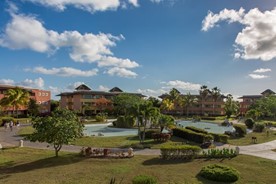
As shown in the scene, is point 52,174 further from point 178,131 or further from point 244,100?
point 244,100

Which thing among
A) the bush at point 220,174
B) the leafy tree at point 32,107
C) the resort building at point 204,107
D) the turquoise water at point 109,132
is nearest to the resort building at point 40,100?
→ the leafy tree at point 32,107

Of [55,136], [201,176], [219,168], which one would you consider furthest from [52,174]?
[219,168]

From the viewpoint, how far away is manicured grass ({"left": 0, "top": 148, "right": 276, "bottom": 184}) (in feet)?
59.9

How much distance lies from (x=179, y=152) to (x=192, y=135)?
37.6 ft

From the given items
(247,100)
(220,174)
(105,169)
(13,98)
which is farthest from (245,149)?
(247,100)

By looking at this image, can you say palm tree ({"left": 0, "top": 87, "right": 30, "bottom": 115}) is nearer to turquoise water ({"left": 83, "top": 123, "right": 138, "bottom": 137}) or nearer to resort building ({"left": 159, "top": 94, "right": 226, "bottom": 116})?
turquoise water ({"left": 83, "top": 123, "right": 138, "bottom": 137})

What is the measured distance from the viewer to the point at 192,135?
117 ft

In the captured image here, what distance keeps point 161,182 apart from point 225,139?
20.5 meters

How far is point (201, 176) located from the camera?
19.2m

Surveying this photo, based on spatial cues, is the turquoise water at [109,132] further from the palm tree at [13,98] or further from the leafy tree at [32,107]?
the leafy tree at [32,107]

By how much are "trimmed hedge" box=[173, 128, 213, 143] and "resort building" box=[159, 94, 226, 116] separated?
67304mm

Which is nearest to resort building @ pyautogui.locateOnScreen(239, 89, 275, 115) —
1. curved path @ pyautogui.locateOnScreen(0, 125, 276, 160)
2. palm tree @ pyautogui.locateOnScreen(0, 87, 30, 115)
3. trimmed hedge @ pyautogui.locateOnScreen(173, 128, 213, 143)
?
trimmed hedge @ pyautogui.locateOnScreen(173, 128, 213, 143)

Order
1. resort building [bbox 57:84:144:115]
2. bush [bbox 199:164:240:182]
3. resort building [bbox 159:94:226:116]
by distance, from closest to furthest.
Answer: bush [bbox 199:164:240:182]
resort building [bbox 57:84:144:115]
resort building [bbox 159:94:226:116]

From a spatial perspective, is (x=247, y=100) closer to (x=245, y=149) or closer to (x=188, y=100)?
(x=188, y=100)
